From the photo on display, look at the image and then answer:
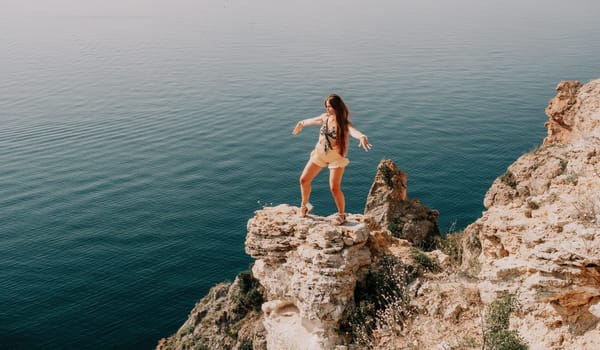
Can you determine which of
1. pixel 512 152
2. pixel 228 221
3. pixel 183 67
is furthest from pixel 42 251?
pixel 183 67

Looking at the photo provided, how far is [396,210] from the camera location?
3209 cm

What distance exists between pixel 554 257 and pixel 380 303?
502cm

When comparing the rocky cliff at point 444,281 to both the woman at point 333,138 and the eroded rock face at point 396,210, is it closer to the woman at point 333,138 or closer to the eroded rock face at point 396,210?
the woman at point 333,138

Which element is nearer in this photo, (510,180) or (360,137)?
(360,137)

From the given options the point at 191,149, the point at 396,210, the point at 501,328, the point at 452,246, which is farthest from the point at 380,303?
the point at 191,149

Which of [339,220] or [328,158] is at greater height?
[328,158]

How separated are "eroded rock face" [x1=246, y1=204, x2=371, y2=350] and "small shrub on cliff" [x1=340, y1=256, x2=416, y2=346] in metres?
0.37

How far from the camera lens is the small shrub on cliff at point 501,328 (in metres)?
10.7

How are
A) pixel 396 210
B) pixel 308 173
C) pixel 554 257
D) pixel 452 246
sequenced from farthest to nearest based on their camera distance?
pixel 396 210 < pixel 452 246 < pixel 308 173 < pixel 554 257

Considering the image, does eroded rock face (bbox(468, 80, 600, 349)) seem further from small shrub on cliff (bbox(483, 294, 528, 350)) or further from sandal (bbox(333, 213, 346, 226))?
sandal (bbox(333, 213, 346, 226))

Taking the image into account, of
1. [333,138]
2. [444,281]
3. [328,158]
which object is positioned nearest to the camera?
[333,138]

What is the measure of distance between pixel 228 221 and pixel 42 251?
63.7ft

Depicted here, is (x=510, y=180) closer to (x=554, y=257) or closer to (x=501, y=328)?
(x=501, y=328)

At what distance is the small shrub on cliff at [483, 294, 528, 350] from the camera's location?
35.1 ft
